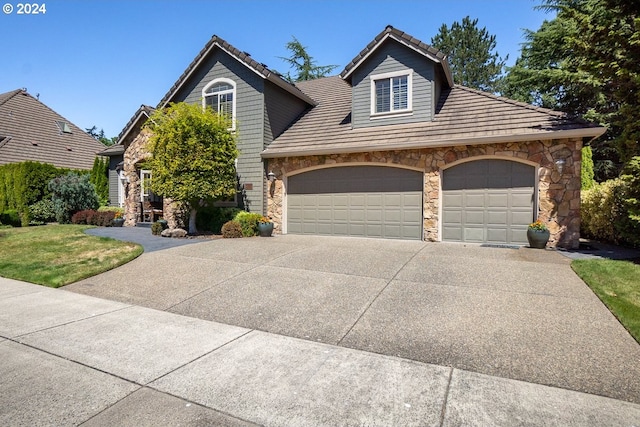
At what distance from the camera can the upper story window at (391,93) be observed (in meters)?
11.9

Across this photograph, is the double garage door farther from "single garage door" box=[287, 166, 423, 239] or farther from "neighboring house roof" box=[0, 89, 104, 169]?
"neighboring house roof" box=[0, 89, 104, 169]

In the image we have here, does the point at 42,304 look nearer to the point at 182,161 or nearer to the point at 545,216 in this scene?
the point at 182,161

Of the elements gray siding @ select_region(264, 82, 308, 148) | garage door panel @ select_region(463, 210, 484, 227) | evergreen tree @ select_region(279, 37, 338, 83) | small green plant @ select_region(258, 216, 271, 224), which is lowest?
small green plant @ select_region(258, 216, 271, 224)

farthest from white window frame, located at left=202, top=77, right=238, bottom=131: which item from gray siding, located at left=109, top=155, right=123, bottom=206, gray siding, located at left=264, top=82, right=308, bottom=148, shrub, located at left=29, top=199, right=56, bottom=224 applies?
shrub, located at left=29, top=199, right=56, bottom=224

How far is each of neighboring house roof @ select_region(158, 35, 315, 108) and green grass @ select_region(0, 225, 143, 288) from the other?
7.16 m

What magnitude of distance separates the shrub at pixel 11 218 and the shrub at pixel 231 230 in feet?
34.2

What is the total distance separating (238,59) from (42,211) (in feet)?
37.7

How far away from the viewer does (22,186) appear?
1481 cm

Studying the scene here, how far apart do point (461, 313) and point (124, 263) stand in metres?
7.42

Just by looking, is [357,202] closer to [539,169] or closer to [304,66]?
[539,169]

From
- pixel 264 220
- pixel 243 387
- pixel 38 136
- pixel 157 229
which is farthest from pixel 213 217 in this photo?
pixel 38 136

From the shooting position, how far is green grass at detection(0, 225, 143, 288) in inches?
279

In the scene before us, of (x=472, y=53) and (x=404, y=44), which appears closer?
(x=404, y=44)

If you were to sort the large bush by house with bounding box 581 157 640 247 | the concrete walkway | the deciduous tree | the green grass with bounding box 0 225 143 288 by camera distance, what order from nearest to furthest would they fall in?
1. the concrete walkway
2. the green grass with bounding box 0 225 143 288
3. the large bush by house with bounding box 581 157 640 247
4. the deciduous tree
